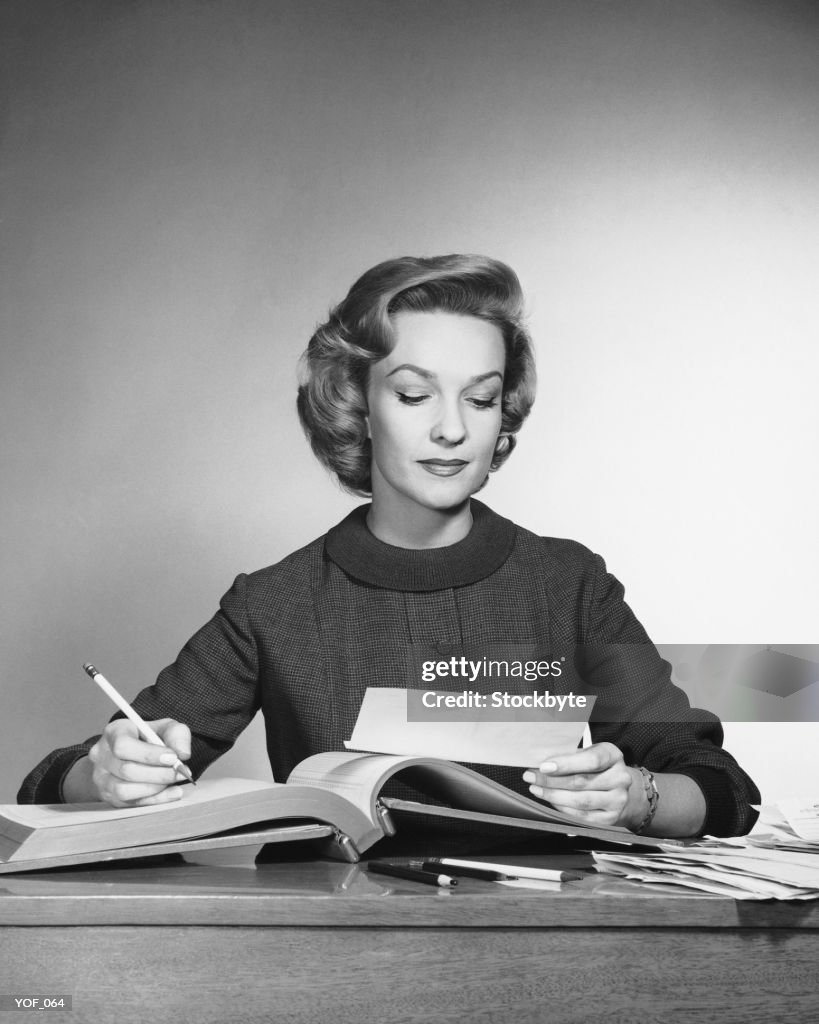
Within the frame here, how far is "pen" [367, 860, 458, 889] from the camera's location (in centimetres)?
71

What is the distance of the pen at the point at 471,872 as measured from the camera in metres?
0.73

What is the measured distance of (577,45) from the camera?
2207 millimetres

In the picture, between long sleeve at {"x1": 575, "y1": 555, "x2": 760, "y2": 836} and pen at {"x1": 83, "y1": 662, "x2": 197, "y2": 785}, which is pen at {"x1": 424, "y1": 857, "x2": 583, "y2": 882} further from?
long sleeve at {"x1": 575, "y1": 555, "x2": 760, "y2": 836}

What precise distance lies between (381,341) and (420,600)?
1.33ft

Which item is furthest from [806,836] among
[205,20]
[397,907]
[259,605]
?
[205,20]

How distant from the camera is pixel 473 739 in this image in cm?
92

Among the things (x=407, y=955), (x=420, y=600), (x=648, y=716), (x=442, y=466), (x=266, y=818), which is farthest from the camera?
(x=442, y=466)

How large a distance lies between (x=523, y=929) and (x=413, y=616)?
740mm

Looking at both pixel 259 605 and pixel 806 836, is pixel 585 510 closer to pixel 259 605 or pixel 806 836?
pixel 259 605

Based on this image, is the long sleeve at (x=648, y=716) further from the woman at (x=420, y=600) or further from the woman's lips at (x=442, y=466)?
the woman's lips at (x=442, y=466)

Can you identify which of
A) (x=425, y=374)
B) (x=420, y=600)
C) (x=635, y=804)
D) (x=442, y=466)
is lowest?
(x=635, y=804)

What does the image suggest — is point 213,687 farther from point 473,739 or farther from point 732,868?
point 732,868

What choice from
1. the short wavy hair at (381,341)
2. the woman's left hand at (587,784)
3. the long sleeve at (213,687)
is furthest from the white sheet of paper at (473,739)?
the short wavy hair at (381,341)

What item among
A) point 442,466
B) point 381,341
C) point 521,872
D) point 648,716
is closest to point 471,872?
point 521,872
